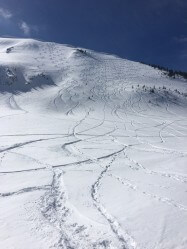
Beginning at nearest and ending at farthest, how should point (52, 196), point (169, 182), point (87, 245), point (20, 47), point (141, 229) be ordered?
point (87, 245) < point (141, 229) < point (52, 196) < point (169, 182) < point (20, 47)

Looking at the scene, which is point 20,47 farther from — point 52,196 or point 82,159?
point 52,196

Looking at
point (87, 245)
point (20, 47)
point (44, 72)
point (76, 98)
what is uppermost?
point (20, 47)

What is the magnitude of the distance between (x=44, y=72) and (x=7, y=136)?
2509 centimetres

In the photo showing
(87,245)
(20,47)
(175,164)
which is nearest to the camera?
(87,245)

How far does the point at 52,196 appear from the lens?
8.42 m

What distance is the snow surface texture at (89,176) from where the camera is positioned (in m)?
6.52

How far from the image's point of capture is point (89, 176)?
1038 cm

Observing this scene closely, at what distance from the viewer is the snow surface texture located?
652 cm

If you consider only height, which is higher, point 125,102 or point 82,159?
point 125,102

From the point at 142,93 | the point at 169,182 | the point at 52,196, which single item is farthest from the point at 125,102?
the point at 52,196

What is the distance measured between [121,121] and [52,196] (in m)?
15.8

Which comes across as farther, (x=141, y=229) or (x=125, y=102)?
(x=125, y=102)

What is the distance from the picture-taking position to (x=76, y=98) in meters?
31.3

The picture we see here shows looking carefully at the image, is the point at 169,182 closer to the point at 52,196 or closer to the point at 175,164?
the point at 175,164
